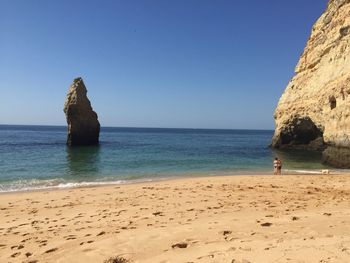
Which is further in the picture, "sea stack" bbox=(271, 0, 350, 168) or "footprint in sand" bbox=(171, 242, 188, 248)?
"sea stack" bbox=(271, 0, 350, 168)

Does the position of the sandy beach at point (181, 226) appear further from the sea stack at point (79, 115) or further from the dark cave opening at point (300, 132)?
the sea stack at point (79, 115)

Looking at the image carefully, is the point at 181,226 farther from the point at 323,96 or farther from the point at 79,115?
the point at 79,115

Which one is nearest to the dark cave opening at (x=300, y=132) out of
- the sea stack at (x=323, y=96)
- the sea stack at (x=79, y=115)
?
the sea stack at (x=323, y=96)

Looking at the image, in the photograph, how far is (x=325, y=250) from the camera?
17.9 ft

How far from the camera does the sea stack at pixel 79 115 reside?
46188 mm

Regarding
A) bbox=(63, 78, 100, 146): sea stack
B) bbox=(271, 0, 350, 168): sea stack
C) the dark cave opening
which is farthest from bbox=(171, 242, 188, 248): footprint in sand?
bbox=(63, 78, 100, 146): sea stack

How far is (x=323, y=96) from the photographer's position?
30797 mm

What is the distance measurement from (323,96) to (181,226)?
27442 mm

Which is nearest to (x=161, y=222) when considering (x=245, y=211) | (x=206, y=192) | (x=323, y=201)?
(x=245, y=211)

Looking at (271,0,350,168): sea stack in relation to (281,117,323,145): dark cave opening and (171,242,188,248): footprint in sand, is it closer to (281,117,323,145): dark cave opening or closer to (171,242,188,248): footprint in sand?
(281,117,323,145): dark cave opening

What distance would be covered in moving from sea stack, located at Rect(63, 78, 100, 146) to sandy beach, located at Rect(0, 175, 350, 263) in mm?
34223

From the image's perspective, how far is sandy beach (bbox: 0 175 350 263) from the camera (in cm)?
579

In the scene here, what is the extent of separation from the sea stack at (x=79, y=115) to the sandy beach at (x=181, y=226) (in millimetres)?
34223

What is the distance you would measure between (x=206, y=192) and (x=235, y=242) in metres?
6.64
